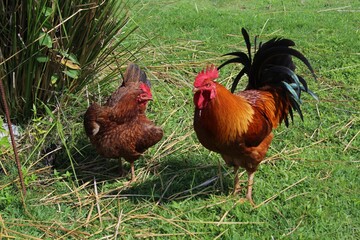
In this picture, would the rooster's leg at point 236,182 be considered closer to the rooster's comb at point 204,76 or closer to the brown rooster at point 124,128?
the brown rooster at point 124,128

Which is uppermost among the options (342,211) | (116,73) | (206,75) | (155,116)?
(206,75)

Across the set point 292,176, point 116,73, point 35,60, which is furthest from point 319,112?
point 35,60

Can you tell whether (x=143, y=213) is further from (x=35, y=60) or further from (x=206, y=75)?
(x=35, y=60)

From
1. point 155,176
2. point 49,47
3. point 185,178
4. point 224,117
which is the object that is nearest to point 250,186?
point 185,178

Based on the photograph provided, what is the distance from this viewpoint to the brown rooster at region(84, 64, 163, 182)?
344cm

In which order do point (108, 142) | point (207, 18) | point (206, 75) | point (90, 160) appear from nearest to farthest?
point (206, 75), point (108, 142), point (90, 160), point (207, 18)

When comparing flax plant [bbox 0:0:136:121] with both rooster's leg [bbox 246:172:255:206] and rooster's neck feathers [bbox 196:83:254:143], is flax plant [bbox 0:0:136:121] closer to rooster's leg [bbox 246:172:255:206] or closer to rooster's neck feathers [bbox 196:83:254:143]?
rooster's neck feathers [bbox 196:83:254:143]

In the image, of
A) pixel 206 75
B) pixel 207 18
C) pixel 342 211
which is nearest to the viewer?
pixel 206 75

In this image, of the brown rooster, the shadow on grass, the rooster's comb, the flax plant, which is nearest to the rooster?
the rooster's comb

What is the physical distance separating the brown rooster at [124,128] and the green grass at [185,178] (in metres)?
0.26

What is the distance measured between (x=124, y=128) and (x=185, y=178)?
61 centimetres

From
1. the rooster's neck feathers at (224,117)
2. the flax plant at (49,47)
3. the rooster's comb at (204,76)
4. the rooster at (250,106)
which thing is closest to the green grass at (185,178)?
the flax plant at (49,47)

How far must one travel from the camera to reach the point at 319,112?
176 inches

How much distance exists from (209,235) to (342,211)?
0.93 meters
